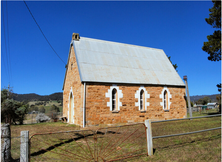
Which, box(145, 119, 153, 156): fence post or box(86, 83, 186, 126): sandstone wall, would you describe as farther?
box(86, 83, 186, 126): sandstone wall

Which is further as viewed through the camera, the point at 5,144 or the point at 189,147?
the point at 189,147

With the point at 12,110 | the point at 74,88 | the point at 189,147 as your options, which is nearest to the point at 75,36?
the point at 74,88

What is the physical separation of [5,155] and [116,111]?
35.1ft

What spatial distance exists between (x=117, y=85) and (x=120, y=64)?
2.85 m

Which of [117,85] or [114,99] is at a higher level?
[117,85]

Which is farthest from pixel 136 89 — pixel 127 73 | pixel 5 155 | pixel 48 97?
pixel 48 97

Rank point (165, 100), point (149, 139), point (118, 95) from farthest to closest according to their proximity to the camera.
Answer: point (165, 100) → point (118, 95) → point (149, 139)

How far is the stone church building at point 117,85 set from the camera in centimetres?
1498

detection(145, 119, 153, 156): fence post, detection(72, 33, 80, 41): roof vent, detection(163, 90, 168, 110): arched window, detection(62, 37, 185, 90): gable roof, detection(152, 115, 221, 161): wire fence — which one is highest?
detection(72, 33, 80, 41): roof vent

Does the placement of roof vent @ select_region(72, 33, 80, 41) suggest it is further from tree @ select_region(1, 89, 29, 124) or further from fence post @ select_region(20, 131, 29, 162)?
fence post @ select_region(20, 131, 29, 162)

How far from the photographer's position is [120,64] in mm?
18094

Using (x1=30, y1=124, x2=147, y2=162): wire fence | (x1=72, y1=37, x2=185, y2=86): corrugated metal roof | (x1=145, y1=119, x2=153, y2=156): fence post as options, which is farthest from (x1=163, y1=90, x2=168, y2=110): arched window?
(x1=145, y1=119, x2=153, y2=156): fence post

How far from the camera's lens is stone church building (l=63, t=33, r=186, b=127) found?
15.0 m

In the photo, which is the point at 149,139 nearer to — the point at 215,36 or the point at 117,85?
the point at 117,85
